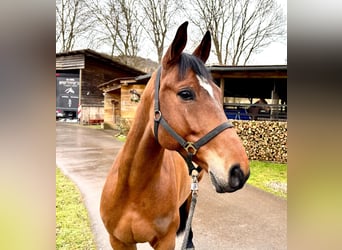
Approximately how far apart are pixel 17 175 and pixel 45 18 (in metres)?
0.26

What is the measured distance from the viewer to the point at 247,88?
5773 mm

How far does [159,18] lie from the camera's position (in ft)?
6.90

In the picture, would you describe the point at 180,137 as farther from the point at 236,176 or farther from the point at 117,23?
the point at 117,23

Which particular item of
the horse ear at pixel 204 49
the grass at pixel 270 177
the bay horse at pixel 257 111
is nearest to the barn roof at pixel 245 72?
the bay horse at pixel 257 111

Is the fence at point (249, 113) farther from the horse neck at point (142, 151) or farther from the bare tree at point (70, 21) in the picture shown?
the horse neck at point (142, 151)

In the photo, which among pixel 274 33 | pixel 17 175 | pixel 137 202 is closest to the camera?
pixel 17 175

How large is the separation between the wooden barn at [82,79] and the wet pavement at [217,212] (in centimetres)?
21

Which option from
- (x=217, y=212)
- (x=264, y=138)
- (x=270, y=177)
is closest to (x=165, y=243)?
(x=217, y=212)

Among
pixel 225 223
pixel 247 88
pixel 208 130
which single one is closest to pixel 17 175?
pixel 208 130

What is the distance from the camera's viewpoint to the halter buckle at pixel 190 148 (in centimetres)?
74

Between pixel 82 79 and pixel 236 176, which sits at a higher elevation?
pixel 82 79

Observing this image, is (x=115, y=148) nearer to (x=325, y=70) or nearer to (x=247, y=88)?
(x=247, y=88)

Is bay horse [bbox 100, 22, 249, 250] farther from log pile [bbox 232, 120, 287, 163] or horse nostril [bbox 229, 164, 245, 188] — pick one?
log pile [bbox 232, 120, 287, 163]

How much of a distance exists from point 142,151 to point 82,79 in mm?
3276
